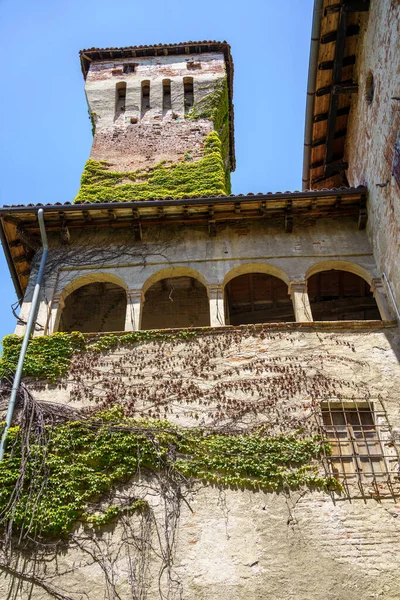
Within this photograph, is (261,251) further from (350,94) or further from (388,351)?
(350,94)

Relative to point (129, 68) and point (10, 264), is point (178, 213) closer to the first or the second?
point (10, 264)

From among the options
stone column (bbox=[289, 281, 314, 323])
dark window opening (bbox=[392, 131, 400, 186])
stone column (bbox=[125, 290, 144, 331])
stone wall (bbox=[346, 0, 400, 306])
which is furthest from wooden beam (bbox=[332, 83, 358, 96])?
stone column (bbox=[125, 290, 144, 331])

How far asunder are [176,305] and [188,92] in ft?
32.3

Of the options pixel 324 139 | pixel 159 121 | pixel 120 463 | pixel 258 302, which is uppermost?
pixel 159 121

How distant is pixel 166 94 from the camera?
2095 cm

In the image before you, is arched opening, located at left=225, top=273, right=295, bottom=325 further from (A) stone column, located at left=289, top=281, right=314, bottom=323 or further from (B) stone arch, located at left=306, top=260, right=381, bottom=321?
(A) stone column, located at left=289, top=281, right=314, bottom=323

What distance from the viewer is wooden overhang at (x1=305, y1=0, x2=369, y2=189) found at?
1330cm

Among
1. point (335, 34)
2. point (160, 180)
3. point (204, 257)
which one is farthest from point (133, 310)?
point (335, 34)

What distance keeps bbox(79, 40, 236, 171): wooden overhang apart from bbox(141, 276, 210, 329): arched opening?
31.7 feet

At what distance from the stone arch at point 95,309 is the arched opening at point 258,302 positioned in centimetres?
285

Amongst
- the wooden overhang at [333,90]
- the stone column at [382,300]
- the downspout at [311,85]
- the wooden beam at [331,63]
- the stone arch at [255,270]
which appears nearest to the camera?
the stone column at [382,300]

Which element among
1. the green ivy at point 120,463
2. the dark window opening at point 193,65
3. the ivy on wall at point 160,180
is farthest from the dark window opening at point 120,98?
the green ivy at point 120,463

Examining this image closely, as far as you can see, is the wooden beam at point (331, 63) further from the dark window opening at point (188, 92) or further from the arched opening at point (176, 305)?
the dark window opening at point (188, 92)

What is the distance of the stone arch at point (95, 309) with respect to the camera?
14.6m
